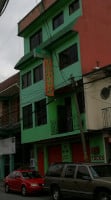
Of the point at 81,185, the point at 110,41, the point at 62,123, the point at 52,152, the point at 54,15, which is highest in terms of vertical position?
the point at 54,15

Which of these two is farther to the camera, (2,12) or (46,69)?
(46,69)

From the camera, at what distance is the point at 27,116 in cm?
2886

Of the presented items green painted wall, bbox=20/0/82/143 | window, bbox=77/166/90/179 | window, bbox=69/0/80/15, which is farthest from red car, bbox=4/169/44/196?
window, bbox=69/0/80/15

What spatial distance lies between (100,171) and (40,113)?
40.0 feet

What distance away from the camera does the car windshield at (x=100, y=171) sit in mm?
15305

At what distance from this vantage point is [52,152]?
27203 mm

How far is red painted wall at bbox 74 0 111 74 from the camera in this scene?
76.6 feet

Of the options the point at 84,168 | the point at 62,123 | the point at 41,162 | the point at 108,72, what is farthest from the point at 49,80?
the point at 84,168

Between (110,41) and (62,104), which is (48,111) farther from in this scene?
(110,41)

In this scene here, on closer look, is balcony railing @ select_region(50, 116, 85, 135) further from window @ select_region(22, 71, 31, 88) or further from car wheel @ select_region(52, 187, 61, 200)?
car wheel @ select_region(52, 187, 61, 200)

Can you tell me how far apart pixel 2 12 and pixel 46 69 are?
54.7ft

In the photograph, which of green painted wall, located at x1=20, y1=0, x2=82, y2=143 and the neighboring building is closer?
green painted wall, located at x1=20, y1=0, x2=82, y2=143

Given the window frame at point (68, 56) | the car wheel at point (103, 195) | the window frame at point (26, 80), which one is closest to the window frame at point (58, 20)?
the window frame at point (68, 56)

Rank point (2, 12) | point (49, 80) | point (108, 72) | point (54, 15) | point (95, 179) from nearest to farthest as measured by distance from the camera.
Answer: point (2, 12) → point (95, 179) → point (108, 72) → point (49, 80) → point (54, 15)
